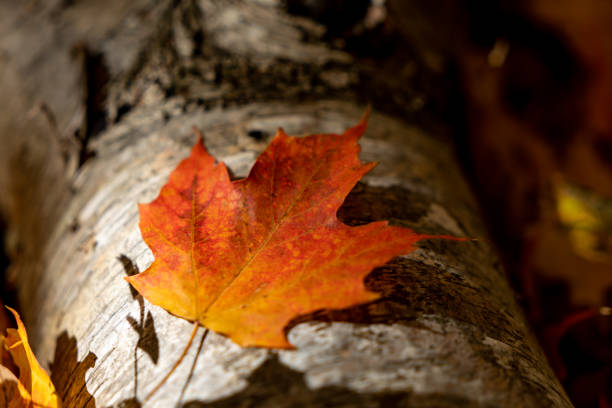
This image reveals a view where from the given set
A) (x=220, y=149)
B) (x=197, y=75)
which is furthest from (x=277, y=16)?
(x=220, y=149)

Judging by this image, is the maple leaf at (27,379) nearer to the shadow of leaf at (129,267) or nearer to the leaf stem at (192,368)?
the shadow of leaf at (129,267)

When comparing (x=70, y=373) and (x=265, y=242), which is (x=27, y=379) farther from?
(x=265, y=242)

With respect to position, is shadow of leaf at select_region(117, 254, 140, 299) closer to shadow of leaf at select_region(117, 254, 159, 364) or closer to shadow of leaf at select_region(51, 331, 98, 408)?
shadow of leaf at select_region(117, 254, 159, 364)

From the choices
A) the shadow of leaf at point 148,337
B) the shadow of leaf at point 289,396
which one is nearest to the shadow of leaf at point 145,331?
the shadow of leaf at point 148,337

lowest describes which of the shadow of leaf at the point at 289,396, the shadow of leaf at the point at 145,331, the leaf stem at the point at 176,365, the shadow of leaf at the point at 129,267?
the shadow of leaf at the point at 129,267

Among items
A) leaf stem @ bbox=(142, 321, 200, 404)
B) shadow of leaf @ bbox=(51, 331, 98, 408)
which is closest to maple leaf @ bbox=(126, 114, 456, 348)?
leaf stem @ bbox=(142, 321, 200, 404)

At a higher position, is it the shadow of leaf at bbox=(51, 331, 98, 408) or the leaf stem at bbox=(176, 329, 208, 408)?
the leaf stem at bbox=(176, 329, 208, 408)
